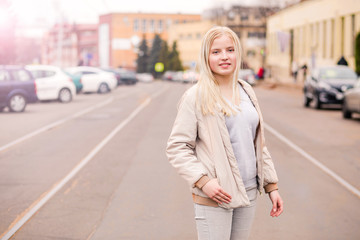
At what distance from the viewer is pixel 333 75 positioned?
80.1ft

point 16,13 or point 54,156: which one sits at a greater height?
point 16,13

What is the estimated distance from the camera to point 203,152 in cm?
321

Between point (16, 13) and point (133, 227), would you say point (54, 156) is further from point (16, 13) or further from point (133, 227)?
point (16, 13)

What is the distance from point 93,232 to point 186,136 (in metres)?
3.10

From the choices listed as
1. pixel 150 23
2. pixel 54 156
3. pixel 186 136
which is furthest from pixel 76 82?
pixel 150 23

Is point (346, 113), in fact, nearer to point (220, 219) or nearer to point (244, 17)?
point (220, 219)

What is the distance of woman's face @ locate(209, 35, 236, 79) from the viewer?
327 centimetres

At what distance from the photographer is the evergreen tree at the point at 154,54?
392ft

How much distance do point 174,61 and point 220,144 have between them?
114 meters

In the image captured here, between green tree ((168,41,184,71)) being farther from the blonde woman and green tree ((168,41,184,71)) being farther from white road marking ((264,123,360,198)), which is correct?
the blonde woman

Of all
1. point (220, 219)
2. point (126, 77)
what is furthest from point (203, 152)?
point (126, 77)

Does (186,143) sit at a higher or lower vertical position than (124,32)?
lower

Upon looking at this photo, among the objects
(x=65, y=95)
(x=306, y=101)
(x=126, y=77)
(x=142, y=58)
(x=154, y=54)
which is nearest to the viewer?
(x=306, y=101)

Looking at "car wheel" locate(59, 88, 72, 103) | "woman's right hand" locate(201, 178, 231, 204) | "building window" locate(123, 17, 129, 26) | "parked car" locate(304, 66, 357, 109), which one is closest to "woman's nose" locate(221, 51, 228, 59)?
"woman's right hand" locate(201, 178, 231, 204)
